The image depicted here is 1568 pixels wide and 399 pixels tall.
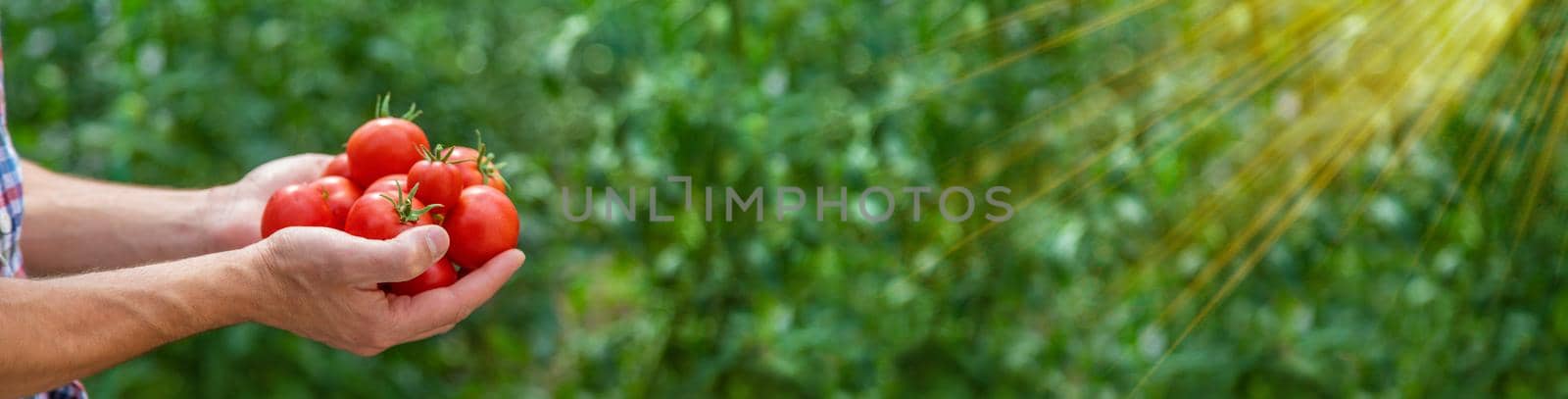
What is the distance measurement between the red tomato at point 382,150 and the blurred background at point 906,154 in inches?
34.9

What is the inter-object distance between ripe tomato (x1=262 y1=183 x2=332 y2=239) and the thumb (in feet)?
0.54

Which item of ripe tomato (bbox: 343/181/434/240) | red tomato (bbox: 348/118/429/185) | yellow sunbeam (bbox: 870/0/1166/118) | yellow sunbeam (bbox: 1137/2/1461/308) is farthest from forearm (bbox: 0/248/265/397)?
yellow sunbeam (bbox: 1137/2/1461/308)

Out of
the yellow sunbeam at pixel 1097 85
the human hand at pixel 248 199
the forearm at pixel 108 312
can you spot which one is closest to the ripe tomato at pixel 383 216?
the forearm at pixel 108 312

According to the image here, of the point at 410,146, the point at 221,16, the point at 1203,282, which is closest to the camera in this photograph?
the point at 410,146

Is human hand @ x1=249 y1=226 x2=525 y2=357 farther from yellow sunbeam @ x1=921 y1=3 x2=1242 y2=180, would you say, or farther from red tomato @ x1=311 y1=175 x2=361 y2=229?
yellow sunbeam @ x1=921 y1=3 x2=1242 y2=180

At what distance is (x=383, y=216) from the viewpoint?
1.10 meters

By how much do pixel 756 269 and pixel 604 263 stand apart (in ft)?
1.16

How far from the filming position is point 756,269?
2.31 meters

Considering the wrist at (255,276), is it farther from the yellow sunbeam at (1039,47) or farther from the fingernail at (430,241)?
the yellow sunbeam at (1039,47)

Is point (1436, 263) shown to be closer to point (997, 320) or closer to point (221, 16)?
point (997, 320)

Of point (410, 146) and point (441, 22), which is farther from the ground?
point (441, 22)

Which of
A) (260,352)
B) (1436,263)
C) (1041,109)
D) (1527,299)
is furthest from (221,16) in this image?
(1527,299)

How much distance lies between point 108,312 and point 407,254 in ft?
0.77

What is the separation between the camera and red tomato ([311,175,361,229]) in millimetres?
1192
